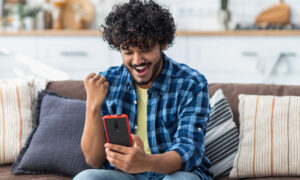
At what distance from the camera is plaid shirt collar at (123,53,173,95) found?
58.3 inches

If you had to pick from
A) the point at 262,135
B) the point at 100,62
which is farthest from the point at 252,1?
the point at 262,135

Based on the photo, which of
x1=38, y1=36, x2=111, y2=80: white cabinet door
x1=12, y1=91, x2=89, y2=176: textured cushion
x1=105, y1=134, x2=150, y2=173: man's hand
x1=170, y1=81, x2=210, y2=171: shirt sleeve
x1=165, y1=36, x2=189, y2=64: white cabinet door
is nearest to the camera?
x1=105, y1=134, x2=150, y2=173: man's hand

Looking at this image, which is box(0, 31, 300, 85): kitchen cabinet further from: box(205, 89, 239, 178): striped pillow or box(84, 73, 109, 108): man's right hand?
box(84, 73, 109, 108): man's right hand

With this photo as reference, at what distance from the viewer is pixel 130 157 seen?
3.89 feet

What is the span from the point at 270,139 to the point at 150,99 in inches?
22.8

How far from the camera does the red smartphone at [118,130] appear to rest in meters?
1.20

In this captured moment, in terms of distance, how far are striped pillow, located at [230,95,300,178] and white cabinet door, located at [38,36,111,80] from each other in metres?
2.31

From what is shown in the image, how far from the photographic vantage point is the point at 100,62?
3.85 metres

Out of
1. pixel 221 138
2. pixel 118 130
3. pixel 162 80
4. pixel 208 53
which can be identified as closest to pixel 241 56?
pixel 208 53

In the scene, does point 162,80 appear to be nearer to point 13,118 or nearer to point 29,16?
point 13,118

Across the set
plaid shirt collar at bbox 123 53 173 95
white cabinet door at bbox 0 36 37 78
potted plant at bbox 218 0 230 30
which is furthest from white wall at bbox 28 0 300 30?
plaid shirt collar at bbox 123 53 173 95

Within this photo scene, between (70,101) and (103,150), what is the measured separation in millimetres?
518

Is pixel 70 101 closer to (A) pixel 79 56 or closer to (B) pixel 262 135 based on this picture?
(B) pixel 262 135

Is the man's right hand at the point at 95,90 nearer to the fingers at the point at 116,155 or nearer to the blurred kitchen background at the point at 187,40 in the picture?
the fingers at the point at 116,155
